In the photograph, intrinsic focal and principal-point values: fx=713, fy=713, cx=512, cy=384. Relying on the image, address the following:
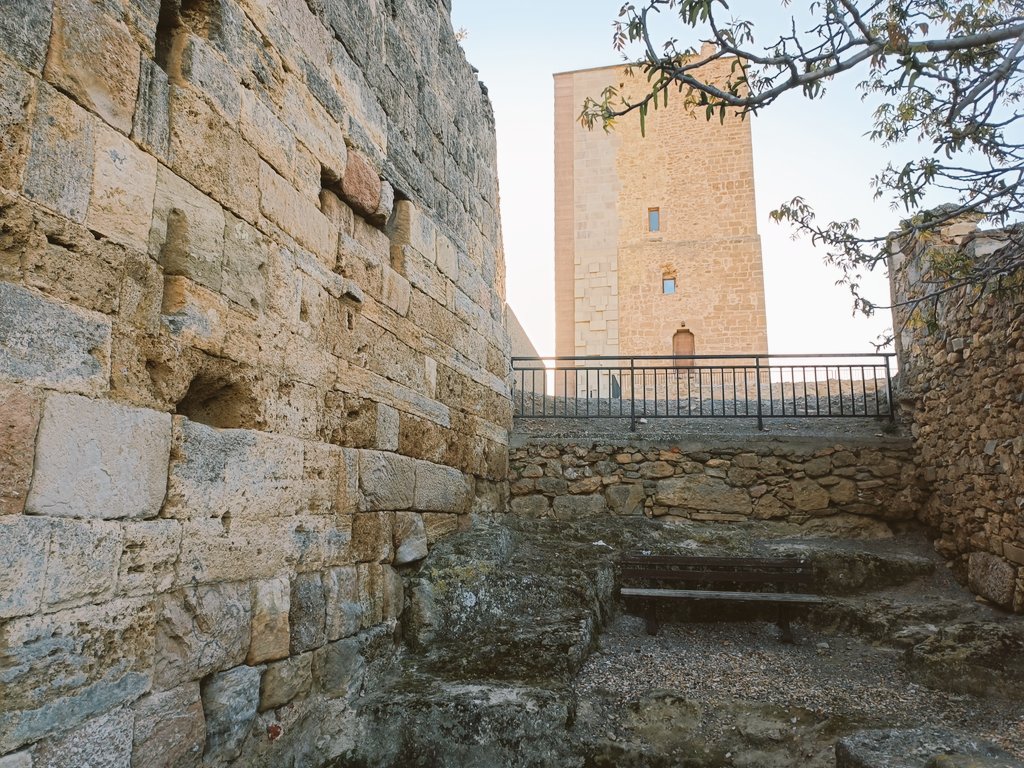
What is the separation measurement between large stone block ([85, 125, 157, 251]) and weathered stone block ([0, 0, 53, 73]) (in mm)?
242

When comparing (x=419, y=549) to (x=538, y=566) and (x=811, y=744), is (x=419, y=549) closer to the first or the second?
(x=538, y=566)

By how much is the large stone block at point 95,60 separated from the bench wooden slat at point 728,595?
4012mm

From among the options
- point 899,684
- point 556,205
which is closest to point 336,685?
point 899,684

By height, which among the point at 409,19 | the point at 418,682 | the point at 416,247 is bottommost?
the point at 418,682

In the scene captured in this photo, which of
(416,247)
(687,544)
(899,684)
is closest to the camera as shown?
(899,684)

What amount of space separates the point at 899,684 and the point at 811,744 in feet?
3.68

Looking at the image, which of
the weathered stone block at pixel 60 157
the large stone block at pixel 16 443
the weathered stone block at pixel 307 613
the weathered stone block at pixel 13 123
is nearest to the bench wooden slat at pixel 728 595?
the weathered stone block at pixel 307 613

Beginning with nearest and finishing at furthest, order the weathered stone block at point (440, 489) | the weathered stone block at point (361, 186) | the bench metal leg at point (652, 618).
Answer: the weathered stone block at point (361, 186) → the weathered stone block at point (440, 489) → the bench metal leg at point (652, 618)

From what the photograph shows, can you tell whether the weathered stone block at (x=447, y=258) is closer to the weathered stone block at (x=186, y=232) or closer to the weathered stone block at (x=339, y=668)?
the weathered stone block at (x=186, y=232)

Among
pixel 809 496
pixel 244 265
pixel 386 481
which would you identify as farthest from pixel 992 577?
pixel 244 265

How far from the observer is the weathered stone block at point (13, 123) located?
6.11 ft

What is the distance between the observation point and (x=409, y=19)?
4523 mm

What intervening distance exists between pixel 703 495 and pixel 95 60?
5.46 metres

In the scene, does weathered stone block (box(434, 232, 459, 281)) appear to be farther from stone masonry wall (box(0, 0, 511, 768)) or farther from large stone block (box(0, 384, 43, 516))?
large stone block (box(0, 384, 43, 516))
